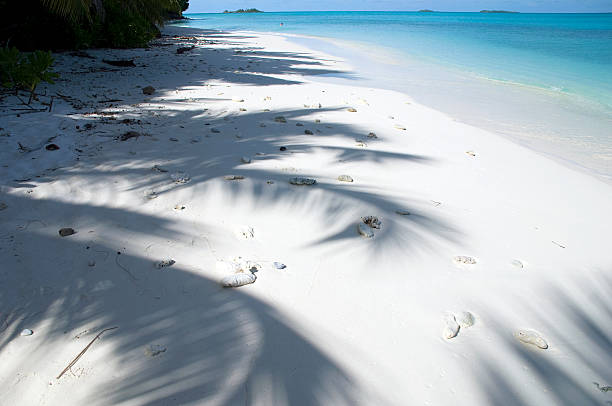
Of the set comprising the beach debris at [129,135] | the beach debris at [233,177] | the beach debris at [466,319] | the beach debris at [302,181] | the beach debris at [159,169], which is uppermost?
the beach debris at [466,319]

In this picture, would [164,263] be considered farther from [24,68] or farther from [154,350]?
[24,68]

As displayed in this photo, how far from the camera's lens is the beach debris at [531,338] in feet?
4.61

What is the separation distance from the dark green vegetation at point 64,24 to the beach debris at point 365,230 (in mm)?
6489

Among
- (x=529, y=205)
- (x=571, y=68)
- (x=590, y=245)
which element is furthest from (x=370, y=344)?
(x=571, y=68)

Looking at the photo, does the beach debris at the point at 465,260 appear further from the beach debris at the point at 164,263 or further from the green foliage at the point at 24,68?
the green foliage at the point at 24,68

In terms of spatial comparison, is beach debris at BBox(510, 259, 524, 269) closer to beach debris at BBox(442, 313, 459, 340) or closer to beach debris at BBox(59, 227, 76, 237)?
beach debris at BBox(442, 313, 459, 340)

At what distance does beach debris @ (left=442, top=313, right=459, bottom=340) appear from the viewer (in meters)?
1.41

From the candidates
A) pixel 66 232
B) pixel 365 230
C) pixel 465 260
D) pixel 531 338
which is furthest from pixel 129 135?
pixel 531 338

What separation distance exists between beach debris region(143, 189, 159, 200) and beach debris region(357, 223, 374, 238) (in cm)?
133

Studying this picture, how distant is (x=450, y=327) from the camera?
144 cm

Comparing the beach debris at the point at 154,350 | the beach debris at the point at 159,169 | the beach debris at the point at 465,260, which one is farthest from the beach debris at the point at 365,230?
the beach debris at the point at 159,169

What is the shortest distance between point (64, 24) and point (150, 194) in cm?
749

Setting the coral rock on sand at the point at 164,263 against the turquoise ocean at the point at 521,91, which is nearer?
the coral rock on sand at the point at 164,263

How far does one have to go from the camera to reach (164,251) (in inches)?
70.7
